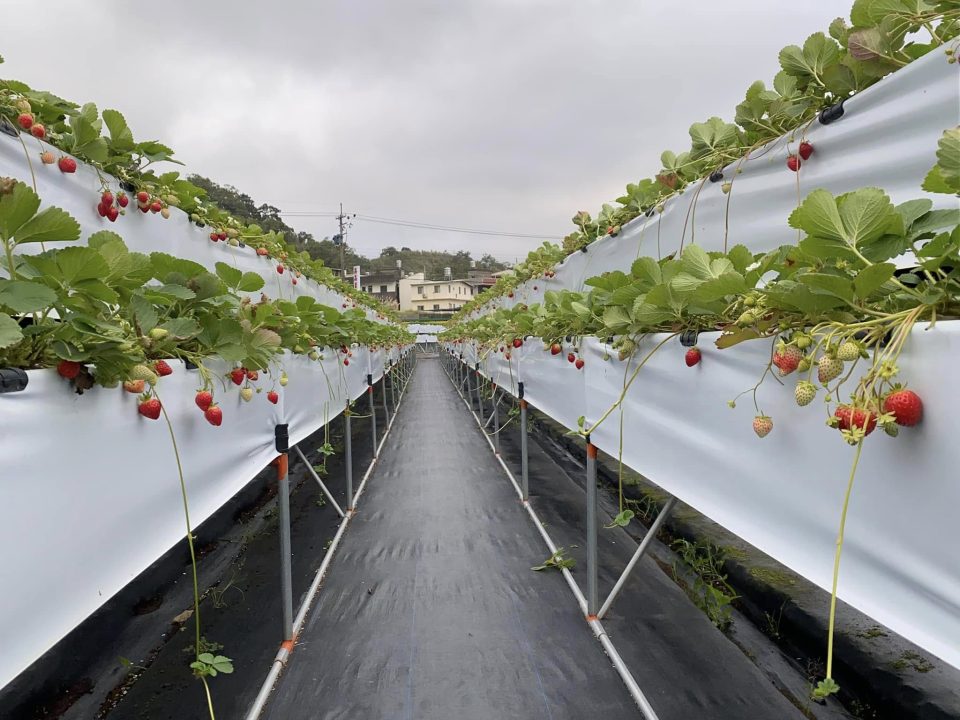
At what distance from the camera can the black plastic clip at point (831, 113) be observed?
170 cm

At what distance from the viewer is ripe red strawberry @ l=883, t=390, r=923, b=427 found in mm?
728

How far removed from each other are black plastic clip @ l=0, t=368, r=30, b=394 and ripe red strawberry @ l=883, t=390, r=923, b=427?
140 centimetres

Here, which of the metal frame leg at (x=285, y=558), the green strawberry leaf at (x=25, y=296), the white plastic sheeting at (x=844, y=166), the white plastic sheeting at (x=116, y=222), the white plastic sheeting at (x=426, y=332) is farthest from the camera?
the white plastic sheeting at (x=426, y=332)

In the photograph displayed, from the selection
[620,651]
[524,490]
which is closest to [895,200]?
[620,651]

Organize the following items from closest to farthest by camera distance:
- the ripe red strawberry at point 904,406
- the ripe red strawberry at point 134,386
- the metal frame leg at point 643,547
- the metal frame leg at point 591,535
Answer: the ripe red strawberry at point 904,406 < the ripe red strawberry at point 134,386 < the metal frame leg at point 643,547 < the metal frame leg at point 591,535

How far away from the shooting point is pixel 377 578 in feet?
9.52

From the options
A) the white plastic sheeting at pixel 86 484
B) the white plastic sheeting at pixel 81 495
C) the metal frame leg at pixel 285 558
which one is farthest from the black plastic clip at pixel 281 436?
the white plastic sheeting at pixel 81 495

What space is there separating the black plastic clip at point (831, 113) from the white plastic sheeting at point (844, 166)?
2 centimetres

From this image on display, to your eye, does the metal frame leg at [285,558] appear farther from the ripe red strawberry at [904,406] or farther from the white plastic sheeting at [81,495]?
the ripe red strawberry at [904,406]

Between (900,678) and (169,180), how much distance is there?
4110mm

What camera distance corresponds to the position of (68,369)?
102cm

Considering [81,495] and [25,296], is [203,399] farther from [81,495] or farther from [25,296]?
[25,296]

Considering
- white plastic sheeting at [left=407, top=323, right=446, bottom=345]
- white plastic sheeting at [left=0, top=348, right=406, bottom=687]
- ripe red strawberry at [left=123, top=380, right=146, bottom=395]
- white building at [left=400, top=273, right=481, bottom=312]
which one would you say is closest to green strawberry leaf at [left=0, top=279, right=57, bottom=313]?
white plastic sheeting at [left=0, top=348, right=406, bottom=687]

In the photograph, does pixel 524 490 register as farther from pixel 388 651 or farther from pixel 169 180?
pixel 169 180
